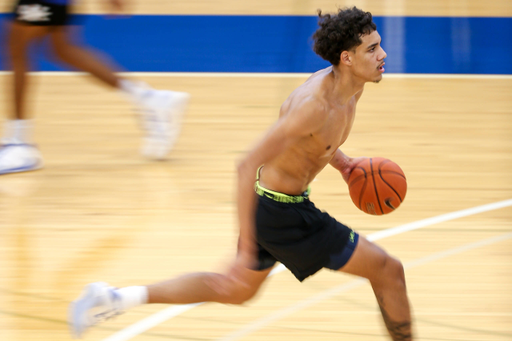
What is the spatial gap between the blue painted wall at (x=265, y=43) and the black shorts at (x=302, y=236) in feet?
15.3

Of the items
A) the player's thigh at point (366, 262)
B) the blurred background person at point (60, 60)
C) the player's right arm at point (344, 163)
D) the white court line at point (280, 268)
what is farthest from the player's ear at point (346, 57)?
the blurred background person at point (60, 60)

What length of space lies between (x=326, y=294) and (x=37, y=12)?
2.53 meters

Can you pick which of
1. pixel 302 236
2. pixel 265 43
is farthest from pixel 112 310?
pixel 265 43

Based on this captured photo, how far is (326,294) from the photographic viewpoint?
9.85 feet

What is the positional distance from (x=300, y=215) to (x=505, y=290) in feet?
4.07

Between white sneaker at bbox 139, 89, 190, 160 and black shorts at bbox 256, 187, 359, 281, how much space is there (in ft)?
7.51

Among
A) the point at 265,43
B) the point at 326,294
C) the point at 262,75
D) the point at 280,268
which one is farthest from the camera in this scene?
the point at 265,43

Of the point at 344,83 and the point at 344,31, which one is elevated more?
the point at 344,31

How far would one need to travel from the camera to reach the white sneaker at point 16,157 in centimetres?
435

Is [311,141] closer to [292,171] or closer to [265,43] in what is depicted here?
[292,171]

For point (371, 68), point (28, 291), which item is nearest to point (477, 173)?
point (371, 68)

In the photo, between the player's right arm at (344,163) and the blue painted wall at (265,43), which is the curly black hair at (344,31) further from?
the blue painted wall at (265,43)

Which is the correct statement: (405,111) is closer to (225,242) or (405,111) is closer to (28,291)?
(225,242)

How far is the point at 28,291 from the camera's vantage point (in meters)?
3.01
